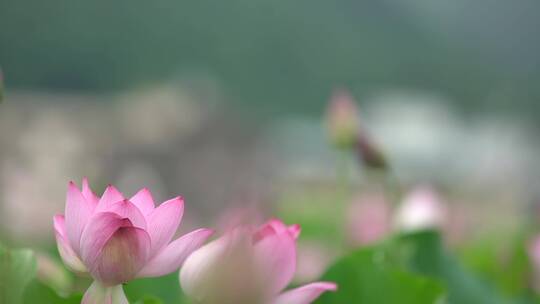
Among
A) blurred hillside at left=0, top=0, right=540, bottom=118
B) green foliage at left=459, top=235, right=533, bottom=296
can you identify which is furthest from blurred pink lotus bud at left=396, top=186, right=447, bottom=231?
blurred hillside at left=0, top=0, right=540, bottom=118

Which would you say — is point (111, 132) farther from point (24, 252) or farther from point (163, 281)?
point (24, 252)

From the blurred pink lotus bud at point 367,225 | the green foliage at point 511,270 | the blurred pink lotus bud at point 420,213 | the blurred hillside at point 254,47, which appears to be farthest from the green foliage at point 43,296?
the blurred hillside at point 254,47

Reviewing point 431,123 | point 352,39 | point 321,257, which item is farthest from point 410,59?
point 321,257

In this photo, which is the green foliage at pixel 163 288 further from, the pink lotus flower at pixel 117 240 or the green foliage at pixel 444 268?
the pink lotus flower at pixel 117 240

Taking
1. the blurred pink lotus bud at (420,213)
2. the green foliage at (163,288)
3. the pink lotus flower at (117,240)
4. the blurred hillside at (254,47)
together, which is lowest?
the pink lotus flower at (117,240)

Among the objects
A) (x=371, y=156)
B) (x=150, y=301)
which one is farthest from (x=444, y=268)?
(x=150, y=301)

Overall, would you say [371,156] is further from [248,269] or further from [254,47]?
Answer: [254,47]
